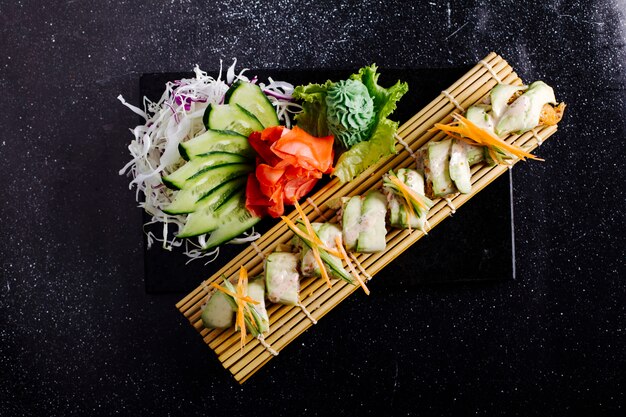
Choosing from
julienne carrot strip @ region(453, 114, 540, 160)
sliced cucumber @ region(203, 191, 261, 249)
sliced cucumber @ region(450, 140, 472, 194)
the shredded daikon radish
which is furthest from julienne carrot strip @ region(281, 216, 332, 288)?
julienne carrot strip @ region(453, 114, 540, 160)

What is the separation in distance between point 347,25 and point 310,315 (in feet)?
3.55

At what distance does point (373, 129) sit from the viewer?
1.84m

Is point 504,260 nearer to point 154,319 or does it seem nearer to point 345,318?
→ point 345,318

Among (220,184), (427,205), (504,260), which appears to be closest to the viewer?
(427,205)

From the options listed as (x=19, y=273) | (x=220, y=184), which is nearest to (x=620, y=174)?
(x=220, y=184)

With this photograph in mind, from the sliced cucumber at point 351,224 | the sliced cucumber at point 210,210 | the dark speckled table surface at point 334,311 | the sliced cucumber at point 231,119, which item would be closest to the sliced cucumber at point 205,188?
the sliced cucumber at point 210,210

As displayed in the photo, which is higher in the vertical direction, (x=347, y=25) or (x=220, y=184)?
Result: (x=347, y=25)

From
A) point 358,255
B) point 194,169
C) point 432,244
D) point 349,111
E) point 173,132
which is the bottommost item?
point 432,244

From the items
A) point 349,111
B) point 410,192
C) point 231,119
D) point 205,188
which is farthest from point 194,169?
point 410,192

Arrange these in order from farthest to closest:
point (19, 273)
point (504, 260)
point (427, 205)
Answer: point (19, 273)
point (504, 260)
point (427, 205)

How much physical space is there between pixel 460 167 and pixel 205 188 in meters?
0.73

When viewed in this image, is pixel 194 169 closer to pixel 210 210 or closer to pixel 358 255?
pixel 210 210

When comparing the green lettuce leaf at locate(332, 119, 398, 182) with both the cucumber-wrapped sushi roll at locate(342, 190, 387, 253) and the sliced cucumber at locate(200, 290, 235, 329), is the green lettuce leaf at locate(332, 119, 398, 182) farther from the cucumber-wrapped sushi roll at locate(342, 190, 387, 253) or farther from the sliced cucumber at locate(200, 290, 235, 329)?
the sliced cucumber at locate(200, 290, 235, 329)

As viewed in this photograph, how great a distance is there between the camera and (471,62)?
2318 mm
